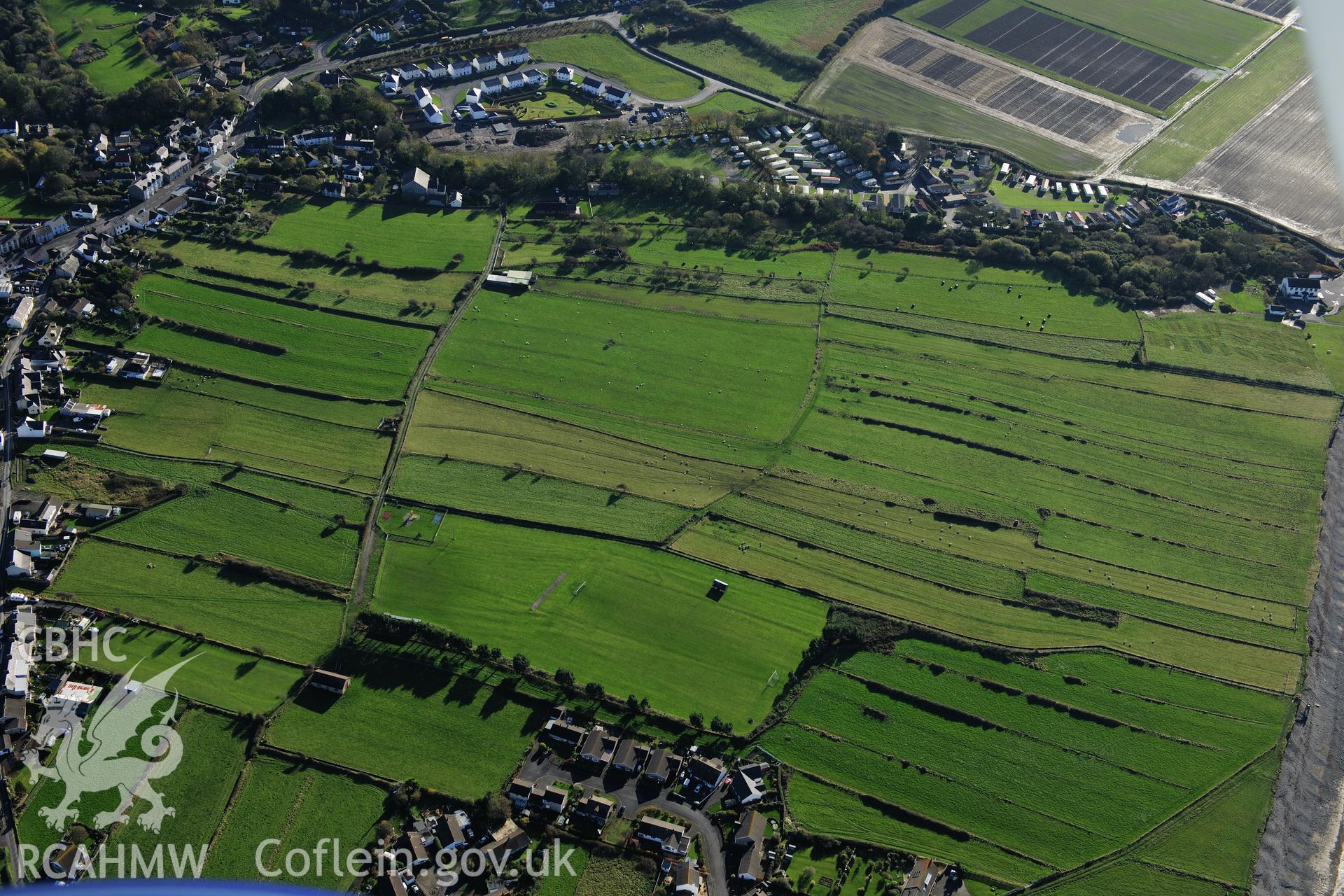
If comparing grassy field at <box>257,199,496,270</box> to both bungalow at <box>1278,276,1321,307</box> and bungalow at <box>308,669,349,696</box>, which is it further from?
bungalow at <box>1278,276,1321,307</box>

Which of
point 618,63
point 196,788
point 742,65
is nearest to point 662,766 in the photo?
point 196,788

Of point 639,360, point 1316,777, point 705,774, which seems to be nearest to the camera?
point 705,774

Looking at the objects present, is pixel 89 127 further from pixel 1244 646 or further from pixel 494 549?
pixel 1244 646

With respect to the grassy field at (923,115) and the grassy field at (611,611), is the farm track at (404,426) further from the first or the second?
the grassy field at (923,115)

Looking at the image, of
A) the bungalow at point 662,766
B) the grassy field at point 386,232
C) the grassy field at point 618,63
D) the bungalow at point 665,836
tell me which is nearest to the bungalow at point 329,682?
the bungalow at point 662,766

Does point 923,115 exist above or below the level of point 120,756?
above

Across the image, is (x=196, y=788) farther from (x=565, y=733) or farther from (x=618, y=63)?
(x=618, y=63)
